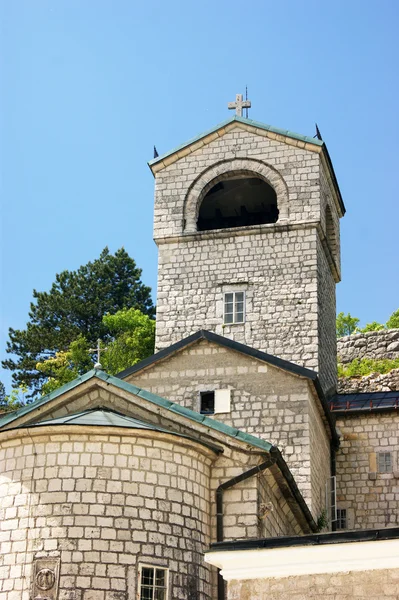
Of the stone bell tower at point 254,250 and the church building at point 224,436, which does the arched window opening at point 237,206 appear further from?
the stone bell tower at point 254,250

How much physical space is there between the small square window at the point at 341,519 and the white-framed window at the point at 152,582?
9.79 meters

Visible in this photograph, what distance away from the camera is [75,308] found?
45.9 metres

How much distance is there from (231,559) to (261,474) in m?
5.42

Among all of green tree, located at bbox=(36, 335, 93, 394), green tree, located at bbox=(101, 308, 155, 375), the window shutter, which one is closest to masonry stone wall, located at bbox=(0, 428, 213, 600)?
the window shutter

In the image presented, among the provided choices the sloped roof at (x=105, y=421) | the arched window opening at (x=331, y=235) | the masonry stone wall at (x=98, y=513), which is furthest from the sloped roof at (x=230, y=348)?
the arched window opening at (x=331, y=235)

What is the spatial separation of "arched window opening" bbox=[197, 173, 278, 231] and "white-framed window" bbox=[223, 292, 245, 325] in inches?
138

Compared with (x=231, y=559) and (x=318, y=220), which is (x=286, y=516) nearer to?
(x=231, y=559)

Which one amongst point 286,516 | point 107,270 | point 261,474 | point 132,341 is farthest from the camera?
point 107,270

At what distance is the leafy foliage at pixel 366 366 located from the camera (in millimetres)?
37031

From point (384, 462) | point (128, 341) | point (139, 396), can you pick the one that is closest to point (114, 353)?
point (128, 341)

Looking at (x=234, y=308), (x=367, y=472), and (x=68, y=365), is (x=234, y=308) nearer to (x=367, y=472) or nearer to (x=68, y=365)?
(x=367, y=472)

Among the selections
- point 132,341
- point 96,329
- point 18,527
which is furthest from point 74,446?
point 96,329

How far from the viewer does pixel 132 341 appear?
3700 cm

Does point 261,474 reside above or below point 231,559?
above
